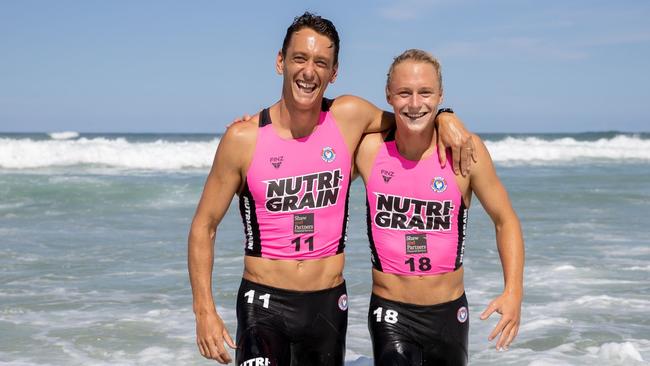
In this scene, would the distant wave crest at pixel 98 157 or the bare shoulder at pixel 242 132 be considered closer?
the bare shoulder at pixel 242 132

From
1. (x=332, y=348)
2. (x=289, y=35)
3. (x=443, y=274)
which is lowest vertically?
(x=332, y=348)

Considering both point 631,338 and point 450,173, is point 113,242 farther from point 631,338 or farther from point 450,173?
point 450,173

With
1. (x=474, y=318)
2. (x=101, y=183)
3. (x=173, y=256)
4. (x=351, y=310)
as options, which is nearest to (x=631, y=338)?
(x=474, y=318)

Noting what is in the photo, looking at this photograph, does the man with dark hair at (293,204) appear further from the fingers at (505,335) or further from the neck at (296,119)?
the fingers at (505,335)

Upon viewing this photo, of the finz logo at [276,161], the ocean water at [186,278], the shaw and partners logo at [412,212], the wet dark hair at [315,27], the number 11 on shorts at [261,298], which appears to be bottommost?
the ocean water at [186,278]

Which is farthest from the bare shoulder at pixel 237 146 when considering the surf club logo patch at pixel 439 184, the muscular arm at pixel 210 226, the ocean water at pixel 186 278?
the ocean water at pixel 186 278

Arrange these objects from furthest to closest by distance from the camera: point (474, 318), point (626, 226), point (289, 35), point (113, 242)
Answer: point (626, 226)
point (113, 242)
point (474, 318)
point (289, 35)

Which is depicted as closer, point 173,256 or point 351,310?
point 351,310

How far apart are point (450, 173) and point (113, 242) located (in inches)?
319

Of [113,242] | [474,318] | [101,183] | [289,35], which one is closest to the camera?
[289,35]

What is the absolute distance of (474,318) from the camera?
7.04 m

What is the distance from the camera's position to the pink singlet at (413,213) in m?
3.80

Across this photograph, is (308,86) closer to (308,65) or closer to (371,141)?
(308,65)

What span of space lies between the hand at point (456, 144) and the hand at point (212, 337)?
1.29 m
